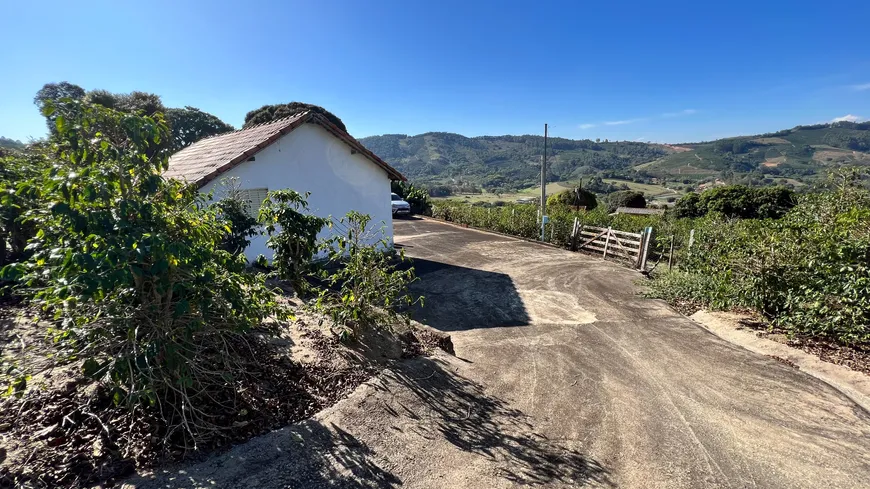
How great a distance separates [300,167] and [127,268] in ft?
30.4

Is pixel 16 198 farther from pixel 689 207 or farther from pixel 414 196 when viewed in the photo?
pixel 689 207

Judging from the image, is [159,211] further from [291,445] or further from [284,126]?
[284,126]

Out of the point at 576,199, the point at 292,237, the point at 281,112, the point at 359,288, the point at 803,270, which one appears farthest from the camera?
the point at 281,112

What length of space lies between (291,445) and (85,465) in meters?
1.38

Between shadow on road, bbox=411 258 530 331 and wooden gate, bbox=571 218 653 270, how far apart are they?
5396 millimetres

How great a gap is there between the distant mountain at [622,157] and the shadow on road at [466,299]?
241ft

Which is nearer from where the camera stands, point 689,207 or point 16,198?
point 16,198

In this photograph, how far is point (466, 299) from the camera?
941 cm

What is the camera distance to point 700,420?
431 centimetres

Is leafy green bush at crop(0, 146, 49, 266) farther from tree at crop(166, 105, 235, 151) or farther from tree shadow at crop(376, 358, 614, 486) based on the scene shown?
tree at crop(166, 105, 235, 151)

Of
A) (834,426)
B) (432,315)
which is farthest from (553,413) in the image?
(432,315)

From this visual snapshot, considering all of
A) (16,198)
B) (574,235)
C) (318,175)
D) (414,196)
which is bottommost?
(574,235)

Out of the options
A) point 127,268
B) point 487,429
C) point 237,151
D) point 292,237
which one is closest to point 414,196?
point 237,151

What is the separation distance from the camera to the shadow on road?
7.92 meters
